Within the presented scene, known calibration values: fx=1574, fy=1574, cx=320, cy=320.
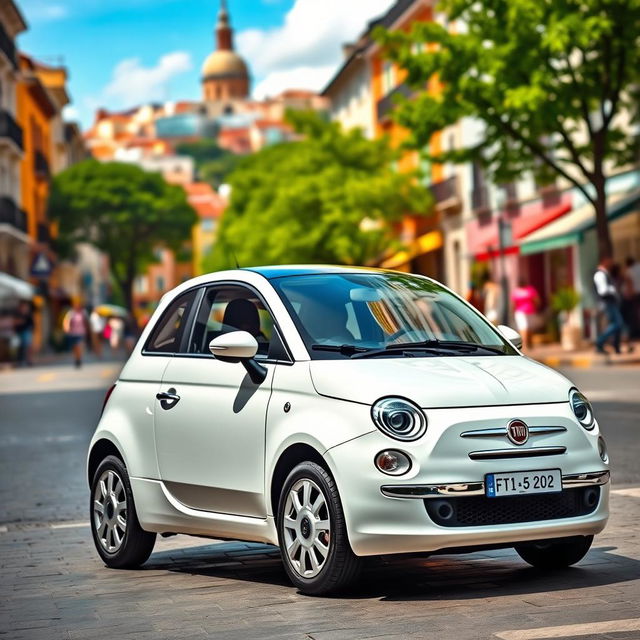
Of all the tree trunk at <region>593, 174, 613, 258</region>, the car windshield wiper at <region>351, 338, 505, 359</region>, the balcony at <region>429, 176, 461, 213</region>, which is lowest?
the car windshield wiper at <region>351, 338, 505, 359</region>

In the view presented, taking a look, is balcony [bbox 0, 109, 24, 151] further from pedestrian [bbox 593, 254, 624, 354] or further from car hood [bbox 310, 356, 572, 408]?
car hood [bbox 310, 356, 572, 408]

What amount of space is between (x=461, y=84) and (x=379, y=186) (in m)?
23.3

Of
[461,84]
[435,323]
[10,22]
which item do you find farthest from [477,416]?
[10,22]

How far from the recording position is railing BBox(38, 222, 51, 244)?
83.6m

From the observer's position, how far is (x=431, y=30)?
32.7 meters

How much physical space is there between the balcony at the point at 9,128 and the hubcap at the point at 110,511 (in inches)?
2291

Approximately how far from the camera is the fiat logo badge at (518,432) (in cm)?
684

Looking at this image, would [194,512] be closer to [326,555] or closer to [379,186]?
[326,555]

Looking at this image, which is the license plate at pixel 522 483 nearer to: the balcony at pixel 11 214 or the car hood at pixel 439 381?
the car hood at pixel 439 381

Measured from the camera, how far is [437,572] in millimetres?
7734

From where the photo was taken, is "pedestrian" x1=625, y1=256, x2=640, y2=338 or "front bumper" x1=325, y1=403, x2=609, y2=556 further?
"pedestrian" x1=625, y1=256, x2=640, y2=338

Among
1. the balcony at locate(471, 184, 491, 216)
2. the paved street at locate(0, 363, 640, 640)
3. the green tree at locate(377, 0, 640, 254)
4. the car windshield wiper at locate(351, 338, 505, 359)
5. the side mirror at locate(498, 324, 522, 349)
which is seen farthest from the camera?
the balcony at locate(471, 184, 491, 216)

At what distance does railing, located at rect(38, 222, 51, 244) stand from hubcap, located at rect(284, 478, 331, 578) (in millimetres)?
77529

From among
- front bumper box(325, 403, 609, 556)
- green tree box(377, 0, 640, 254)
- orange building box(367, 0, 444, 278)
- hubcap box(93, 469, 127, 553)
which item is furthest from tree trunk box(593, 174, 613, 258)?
front bumper box(325, 403, 609, 556)
